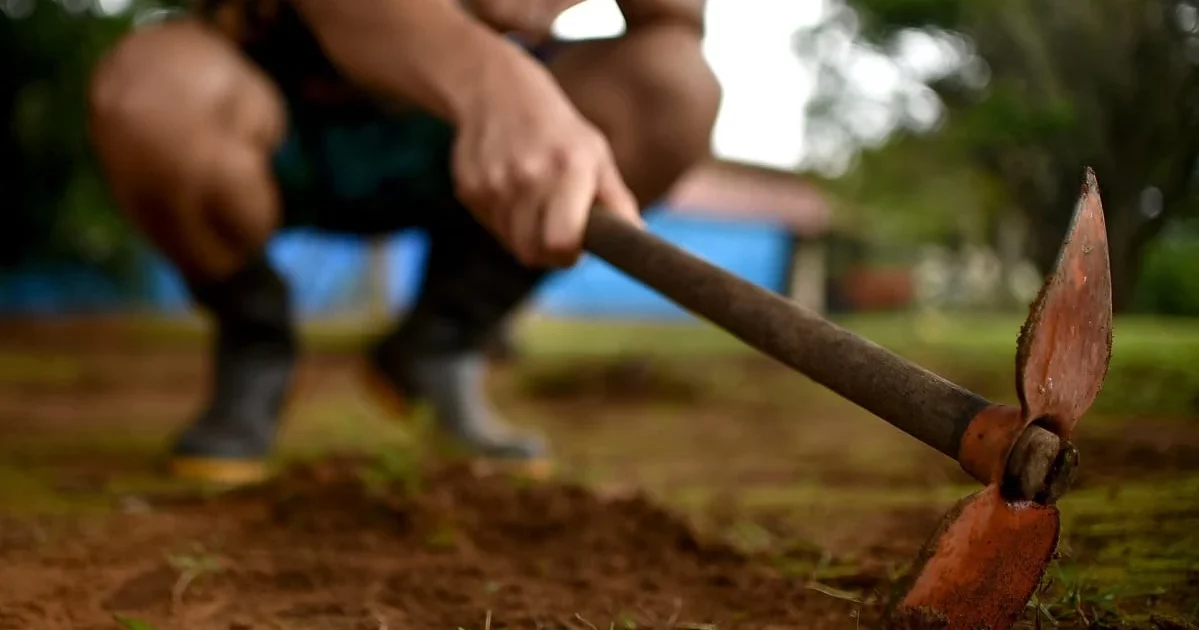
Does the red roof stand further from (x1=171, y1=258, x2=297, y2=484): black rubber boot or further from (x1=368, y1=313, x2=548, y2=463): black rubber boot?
(x1=171, y1=258, x2=297, y2=484): black rubber boot

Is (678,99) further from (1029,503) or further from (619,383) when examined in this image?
(619,383)

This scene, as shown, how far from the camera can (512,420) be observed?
96.7 inches

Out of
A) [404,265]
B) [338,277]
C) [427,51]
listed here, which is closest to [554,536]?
[427,51]

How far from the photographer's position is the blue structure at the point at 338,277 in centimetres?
532

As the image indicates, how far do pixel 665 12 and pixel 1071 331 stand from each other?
0.78 metres

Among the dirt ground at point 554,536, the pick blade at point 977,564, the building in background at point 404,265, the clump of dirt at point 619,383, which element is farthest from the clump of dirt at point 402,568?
the building in background at point 404,265

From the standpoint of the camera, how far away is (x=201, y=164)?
4.48 feet

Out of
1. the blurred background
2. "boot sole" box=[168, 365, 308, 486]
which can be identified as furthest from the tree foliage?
"boot sole" box=[168, 365, 308, 486]

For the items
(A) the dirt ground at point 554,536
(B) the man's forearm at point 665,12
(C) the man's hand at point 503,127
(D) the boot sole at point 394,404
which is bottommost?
(D) the boot sole at point 394,404

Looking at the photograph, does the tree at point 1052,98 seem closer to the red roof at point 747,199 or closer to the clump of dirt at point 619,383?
the clump of dirt at point 619,383

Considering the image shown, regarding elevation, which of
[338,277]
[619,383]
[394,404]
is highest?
[394,404]

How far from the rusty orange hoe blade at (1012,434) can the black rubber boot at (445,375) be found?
107cm

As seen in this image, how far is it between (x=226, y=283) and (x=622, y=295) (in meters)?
6.22

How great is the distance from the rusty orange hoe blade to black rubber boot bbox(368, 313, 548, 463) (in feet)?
3.50
